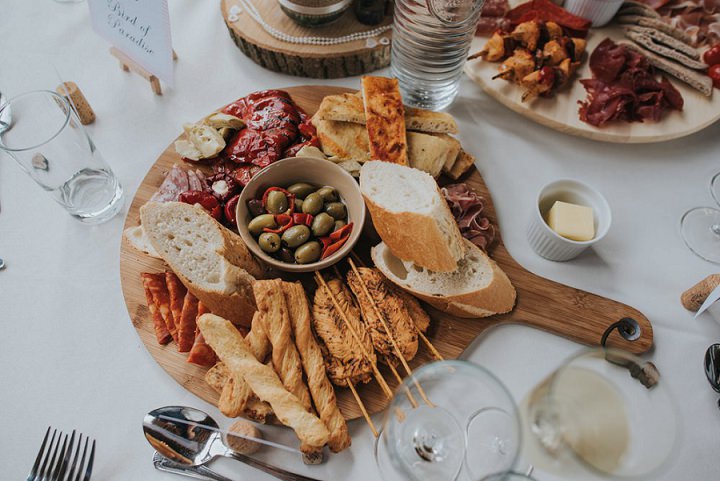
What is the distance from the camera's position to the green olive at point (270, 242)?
151cm

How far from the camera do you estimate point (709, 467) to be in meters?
1.38

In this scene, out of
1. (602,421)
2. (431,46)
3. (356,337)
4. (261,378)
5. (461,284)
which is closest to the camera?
(602,421)

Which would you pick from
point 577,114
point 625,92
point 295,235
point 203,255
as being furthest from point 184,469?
point 625,92

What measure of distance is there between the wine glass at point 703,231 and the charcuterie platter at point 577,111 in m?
0.30

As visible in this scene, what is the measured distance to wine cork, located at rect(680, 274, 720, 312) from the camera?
1.55 m

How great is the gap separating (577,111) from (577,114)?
16mm

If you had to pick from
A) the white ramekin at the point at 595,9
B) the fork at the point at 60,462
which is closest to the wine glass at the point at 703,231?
the white ramekin at the point at 595,9

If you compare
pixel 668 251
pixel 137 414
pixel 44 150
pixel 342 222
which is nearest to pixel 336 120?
pixel 342 222

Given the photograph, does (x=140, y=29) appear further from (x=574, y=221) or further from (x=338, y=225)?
(x=574, y=221)

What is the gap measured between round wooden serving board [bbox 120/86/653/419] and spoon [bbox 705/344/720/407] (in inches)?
7.0

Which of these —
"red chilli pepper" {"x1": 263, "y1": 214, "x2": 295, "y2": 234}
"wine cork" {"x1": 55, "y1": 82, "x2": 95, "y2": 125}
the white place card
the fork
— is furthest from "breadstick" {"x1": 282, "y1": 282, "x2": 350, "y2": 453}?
"wine cork" {"x1": 55, "y1": 82, "x2": 95, "y2": 125}

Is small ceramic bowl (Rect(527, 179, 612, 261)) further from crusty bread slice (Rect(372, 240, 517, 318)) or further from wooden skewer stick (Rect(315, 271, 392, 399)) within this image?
wooden skewer stick (Rect(315, 271, 392, 399))

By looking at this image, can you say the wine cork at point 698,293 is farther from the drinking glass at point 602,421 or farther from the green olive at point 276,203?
the green olive at point 276,203

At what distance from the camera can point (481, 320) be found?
5.09 ft
